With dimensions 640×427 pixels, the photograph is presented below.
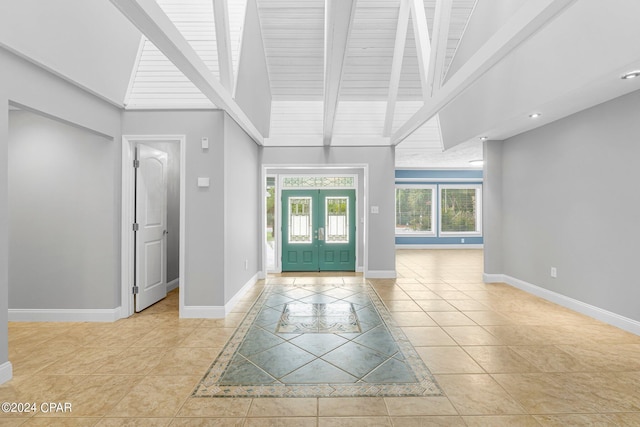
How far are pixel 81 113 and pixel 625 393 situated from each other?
17.0 ft

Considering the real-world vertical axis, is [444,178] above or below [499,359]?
above

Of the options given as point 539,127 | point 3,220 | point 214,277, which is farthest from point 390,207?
point 3,220

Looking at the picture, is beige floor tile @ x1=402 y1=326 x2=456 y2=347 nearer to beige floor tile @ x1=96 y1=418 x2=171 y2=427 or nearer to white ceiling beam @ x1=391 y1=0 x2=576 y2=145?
beige floor tile @ x1=96 y1=418 x2=171 y2=427

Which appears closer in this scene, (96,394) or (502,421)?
(502,421)

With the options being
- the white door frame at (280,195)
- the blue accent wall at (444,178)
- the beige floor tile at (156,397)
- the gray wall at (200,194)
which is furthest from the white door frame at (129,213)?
the blue accent wall at (444,178)

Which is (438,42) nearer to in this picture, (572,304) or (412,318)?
(412,318)

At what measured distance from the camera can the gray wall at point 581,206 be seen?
3.14m

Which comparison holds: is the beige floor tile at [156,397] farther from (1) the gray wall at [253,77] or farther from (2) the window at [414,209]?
(2) the window at [414,209]

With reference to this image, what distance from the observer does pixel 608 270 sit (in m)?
3.35

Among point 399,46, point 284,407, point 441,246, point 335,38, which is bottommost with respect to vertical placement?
point 284,407

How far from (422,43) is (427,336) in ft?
10.7

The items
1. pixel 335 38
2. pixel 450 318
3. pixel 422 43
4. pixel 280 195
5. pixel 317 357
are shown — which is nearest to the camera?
pixel 335 38

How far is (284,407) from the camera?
1.95 meters

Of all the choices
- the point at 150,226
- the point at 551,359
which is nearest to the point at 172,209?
the point at 150,226
